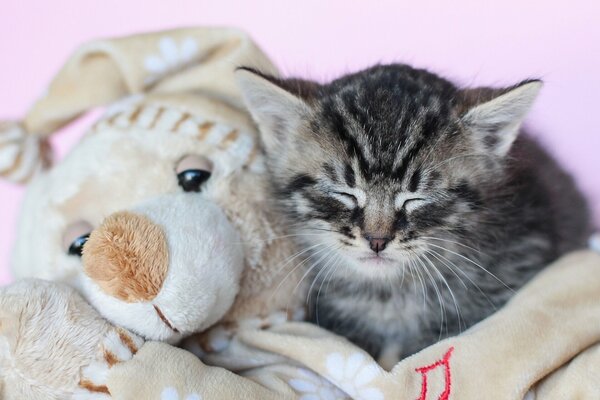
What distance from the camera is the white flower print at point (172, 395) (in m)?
1.02

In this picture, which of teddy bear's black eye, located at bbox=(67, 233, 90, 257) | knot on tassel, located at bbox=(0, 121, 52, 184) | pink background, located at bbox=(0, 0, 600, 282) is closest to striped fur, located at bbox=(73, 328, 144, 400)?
teddy bear's black eye, located at bbox=(67, 233, 90, 257)

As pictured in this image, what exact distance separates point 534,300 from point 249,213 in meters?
0.51

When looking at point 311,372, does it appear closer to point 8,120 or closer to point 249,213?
point 249,213

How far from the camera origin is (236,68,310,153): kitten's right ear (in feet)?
4.08

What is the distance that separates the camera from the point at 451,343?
3.68ft

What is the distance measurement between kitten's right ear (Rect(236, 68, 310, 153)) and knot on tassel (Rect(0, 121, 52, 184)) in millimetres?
521

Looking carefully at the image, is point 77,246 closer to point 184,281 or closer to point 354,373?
point 184,281

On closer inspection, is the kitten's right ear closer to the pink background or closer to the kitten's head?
the kitten's head

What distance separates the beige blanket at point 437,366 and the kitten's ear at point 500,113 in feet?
0.89

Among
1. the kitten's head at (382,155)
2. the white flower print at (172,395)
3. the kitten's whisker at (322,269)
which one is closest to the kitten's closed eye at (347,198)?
the kitten's head at (382,155)

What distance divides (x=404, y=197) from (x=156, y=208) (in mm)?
403

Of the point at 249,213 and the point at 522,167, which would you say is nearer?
the point at 249,213

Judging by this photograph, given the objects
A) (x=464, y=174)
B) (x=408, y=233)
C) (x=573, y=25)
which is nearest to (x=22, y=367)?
(x=408, y=233)

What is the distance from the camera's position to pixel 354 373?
3.73 ft
